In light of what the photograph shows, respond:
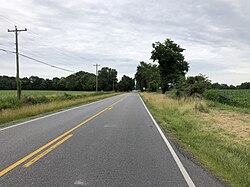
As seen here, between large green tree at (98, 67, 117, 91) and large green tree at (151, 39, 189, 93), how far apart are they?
86.6 meters

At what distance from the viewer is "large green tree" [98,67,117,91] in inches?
5784

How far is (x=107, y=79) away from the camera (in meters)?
154

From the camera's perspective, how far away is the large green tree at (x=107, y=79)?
5784 inches

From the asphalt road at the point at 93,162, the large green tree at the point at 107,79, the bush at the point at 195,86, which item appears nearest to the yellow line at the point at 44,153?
the asphalt road at the point at 93,162

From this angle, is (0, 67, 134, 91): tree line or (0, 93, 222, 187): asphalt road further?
(0, 67, 134, 91): tree line

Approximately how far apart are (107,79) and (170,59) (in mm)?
98509

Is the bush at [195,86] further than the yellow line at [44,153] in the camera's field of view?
Yes

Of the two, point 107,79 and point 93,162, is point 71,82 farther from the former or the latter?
point 93,162

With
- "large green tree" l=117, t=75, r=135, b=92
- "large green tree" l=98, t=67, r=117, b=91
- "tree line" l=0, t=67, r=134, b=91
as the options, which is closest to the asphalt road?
"tree line" l=0, t=67, r=134, b=91

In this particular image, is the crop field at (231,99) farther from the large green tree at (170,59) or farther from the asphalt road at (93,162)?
→ the asphalt road at (93,162)

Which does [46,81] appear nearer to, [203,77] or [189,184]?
[203,77]

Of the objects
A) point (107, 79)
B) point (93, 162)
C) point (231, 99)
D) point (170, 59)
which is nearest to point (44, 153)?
point (93, 162)

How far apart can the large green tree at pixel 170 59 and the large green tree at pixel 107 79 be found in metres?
86.6

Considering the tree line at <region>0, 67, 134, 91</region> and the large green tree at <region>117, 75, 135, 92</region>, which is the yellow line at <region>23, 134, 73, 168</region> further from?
the large green tree at <region>117, 75, 135, 92</region>
